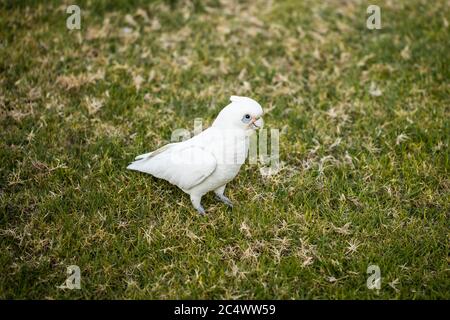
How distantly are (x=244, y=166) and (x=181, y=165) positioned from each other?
962 mm

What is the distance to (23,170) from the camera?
420 centimetres

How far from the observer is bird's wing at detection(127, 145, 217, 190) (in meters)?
3.57

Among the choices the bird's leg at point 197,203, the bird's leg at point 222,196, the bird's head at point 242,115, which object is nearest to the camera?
the bird's head at point 242,115

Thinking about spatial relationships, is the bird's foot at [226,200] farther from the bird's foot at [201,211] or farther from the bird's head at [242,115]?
the bird's head at [242,115]

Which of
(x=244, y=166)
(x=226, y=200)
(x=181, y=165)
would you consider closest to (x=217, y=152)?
(x=181, y=165)

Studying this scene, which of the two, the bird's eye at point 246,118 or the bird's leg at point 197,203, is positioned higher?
the bird's eye at point 246,118

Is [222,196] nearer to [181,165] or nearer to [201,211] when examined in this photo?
[201,211]

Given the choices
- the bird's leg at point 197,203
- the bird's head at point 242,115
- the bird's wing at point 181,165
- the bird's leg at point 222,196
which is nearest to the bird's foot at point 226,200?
the bird's leg at point 222,196

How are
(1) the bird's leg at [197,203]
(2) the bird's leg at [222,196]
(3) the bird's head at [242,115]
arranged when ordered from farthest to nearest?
(2) the bird's leg at [222,196], (1) the bird's leg at [197,203], (3) the bird's head at [242,115]

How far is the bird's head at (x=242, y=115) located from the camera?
349 cm

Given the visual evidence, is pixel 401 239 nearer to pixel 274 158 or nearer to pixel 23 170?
pixel 274 158

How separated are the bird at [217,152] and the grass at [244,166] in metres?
0.39

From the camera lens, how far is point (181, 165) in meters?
3.67

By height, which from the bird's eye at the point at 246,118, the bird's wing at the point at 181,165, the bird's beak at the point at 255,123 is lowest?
the bird's wing at the point at 181,165
